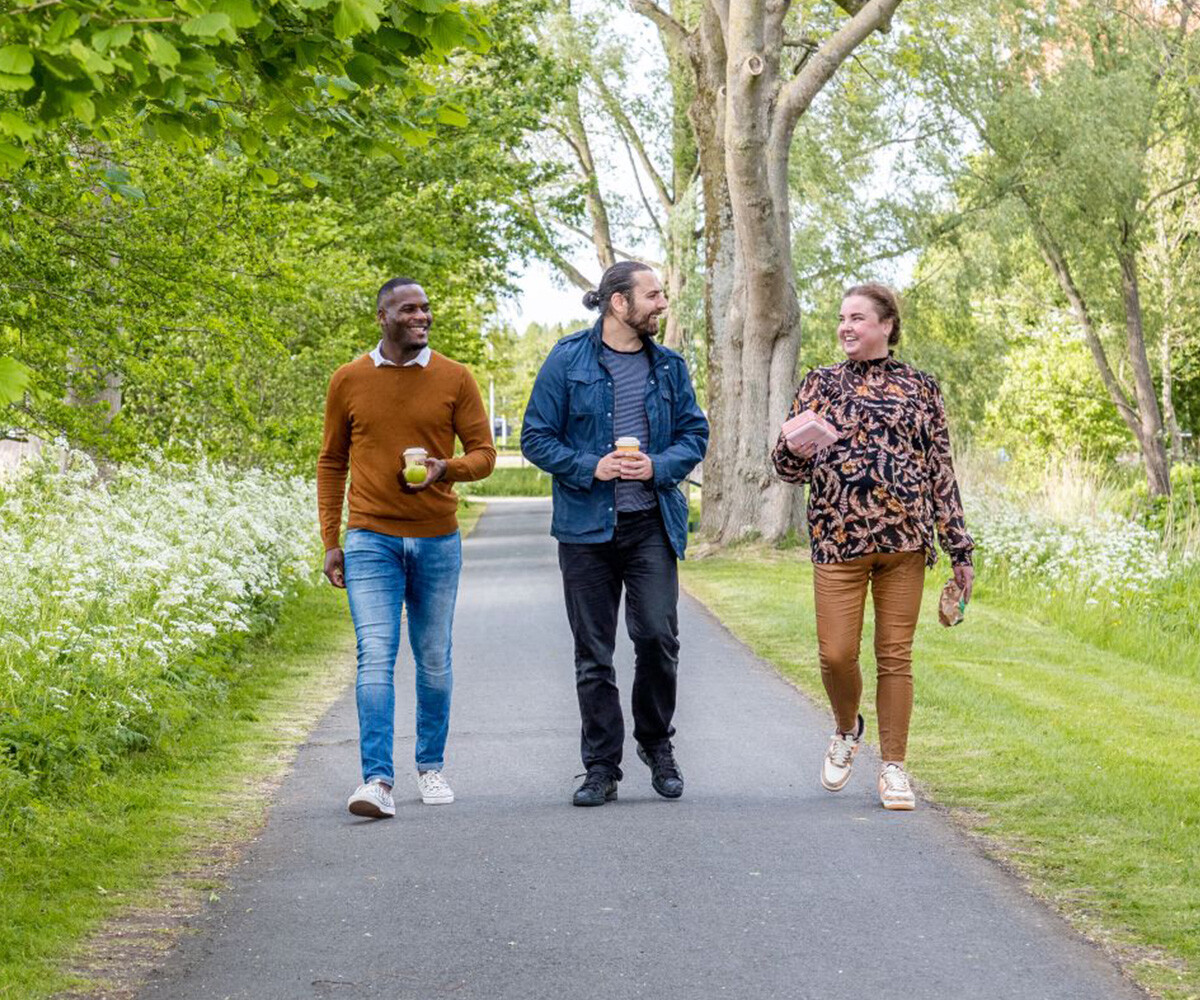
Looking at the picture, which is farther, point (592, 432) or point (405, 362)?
point (592, 432)

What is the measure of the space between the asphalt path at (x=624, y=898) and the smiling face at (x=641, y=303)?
73.3 inches

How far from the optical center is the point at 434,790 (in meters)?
6.92

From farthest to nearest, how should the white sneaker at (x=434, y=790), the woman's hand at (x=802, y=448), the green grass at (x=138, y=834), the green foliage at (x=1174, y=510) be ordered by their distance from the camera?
the green foliage at (x=1174, y=510), the white sneaker at (x=434, y=790), the woman's hand at (x=802, y=448), the green grass at (x=138, y=834)

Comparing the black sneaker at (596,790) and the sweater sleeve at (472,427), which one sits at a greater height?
the sweater sleeve at (472,427)

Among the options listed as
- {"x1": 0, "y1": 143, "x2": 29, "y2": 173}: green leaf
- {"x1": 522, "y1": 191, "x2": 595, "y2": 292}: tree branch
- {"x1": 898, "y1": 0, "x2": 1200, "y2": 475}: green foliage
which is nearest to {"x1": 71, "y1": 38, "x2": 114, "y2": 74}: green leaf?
{"x1": 0, "y1": 143, "x2": 29, "y2": 173}: green leaf

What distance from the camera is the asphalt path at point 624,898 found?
4566 millimetres

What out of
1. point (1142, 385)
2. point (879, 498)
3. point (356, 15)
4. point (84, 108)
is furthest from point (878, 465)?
point (1142, 385)

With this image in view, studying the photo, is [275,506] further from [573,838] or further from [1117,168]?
[1117,168]

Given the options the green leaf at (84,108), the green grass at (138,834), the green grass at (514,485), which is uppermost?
the green leaf at (84,108)

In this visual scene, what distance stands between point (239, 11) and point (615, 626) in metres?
3.60

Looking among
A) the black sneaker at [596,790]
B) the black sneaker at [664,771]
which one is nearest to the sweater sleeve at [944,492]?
the black sneaker at [664,771]

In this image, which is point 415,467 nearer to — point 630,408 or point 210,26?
point 630,408

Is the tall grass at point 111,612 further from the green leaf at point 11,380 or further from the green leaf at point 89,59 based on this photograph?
the green leaf at point 89,59

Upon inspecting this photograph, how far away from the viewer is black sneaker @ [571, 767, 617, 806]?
6.75 meters
